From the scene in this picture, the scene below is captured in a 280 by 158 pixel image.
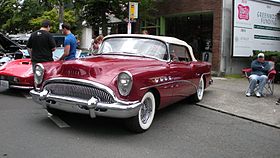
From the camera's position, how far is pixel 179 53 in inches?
274

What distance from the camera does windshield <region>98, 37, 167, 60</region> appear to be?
20.1 feet

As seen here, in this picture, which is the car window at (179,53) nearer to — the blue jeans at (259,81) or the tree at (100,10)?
the blue jeans at (259,81)

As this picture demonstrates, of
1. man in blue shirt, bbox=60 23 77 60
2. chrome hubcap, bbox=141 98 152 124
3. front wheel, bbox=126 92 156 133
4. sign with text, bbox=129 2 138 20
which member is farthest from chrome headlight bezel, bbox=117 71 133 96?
sign with text, bbox=129 2 138 20

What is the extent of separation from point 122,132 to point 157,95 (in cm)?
94

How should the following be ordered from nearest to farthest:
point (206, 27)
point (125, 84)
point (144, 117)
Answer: point (125, 84) → point (144, 117) → point (206, 27)

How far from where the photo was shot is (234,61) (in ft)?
48.7

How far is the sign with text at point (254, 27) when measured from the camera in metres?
13.9

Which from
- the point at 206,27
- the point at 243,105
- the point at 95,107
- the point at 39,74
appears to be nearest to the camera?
the point at 95,107

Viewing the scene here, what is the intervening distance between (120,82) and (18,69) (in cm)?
412

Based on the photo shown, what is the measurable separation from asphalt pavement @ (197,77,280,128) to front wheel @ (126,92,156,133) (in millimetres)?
2309

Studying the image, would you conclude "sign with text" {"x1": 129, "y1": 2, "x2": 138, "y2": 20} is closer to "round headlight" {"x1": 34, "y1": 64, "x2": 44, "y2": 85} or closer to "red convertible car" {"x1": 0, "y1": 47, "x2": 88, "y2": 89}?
"red convertible car" {"x1": 0, "y1": 47, "x2": 88, "y2": 89}

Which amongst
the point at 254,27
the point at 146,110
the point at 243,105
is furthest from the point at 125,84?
the point at 254,27

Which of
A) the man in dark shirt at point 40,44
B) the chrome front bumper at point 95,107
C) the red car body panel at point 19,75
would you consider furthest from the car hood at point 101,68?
the red car body panel at point 19,75

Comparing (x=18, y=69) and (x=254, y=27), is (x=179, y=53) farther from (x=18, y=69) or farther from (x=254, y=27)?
(x=254, y=27)
